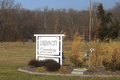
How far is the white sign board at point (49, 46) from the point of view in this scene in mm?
12742

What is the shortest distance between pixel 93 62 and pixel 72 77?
4006 millimetres

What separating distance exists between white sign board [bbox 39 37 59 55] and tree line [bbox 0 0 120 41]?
35884 millimetres

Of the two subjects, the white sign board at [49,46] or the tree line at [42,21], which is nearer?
the white sign board at [49,46]

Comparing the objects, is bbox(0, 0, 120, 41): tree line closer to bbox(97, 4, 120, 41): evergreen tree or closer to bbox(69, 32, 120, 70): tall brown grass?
bbox(97, 4, 120, 41): evergreen tree

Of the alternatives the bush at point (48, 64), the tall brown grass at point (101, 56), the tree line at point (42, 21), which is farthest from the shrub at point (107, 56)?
the tree line at point (42, 21)

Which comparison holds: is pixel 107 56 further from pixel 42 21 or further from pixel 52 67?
pixel 42 21

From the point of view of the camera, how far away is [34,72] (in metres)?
10.8

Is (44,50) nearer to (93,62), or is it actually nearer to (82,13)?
(93,62)

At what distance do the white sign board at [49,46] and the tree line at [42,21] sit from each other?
118 feet

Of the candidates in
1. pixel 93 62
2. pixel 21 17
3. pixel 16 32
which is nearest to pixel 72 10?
pixel 21 17

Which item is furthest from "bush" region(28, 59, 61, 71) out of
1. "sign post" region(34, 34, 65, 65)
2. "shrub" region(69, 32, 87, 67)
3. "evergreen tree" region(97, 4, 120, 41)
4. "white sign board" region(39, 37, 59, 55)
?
"evergreen tree" region(97, 4, 120, 41)

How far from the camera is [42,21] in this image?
73.6 metres

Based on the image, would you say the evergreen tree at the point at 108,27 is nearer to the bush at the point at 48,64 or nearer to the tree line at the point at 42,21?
the tree line at the point at 42,21

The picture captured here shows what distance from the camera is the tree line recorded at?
2087 inches
